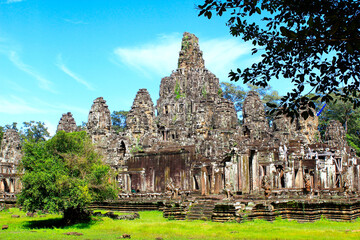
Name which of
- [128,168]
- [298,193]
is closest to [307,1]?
[298,193]

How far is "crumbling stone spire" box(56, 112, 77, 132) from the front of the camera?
58331 mm

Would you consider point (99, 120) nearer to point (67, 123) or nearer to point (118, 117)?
point (67, 123)

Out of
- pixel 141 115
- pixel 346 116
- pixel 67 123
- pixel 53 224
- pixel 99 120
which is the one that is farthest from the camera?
pixel 346 116

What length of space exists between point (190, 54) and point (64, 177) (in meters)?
57.3

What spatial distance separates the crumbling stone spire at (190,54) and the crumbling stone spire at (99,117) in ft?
83.1

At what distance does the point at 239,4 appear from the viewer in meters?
10.4

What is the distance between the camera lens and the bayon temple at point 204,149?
27.5 meters

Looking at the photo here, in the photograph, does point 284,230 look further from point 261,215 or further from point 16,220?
point 16,220

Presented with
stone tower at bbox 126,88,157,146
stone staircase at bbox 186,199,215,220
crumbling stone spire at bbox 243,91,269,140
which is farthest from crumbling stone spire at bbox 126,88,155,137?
stone staircase at bbox 186,199,215,220

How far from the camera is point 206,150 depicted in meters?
Result: 46.2

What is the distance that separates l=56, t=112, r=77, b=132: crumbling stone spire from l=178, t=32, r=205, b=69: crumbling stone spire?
80.0 ft

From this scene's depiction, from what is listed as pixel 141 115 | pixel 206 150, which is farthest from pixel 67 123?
Answer: pixel 206 150

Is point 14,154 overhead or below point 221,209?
overhead

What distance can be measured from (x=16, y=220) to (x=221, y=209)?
39.7 feet
